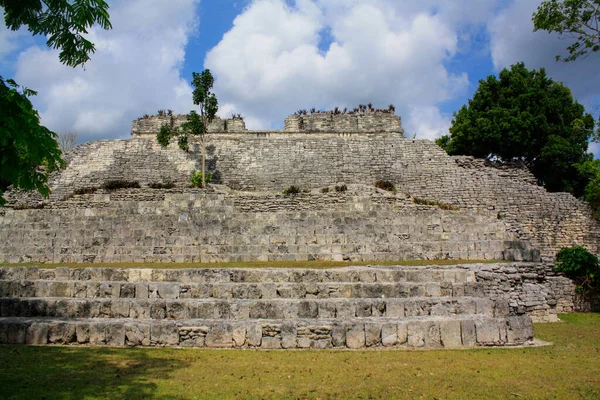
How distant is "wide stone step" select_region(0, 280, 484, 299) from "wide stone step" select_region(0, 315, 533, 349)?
1703mm

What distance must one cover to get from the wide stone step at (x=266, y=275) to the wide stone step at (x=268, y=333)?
2.40 metres

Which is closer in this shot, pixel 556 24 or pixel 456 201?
pixel 556 24

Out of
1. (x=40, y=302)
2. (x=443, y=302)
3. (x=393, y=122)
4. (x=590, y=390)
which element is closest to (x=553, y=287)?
(x=443, y=302)

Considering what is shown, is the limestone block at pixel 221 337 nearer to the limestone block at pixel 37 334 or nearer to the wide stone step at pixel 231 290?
the wide stone step at pixel 231 290

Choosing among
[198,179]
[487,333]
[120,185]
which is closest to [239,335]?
[487,333]

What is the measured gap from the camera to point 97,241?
1553 cm

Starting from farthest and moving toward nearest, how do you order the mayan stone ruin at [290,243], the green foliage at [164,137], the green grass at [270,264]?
the green foliage at [164,137] → the green grass at [270,264] → the mayan stone ruin at [290,243]

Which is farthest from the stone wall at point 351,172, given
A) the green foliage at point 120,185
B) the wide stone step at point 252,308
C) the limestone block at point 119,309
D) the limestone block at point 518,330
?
the limestone block at point 119,309

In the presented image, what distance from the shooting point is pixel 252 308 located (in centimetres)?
924

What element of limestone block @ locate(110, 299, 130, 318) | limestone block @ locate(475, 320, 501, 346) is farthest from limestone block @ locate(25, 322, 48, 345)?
limestone block @ locate(475, 320, 501, 346)

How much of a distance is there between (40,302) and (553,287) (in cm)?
1296

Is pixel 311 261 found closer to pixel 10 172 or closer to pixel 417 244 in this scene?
pixel 417 244

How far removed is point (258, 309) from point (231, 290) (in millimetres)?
1229

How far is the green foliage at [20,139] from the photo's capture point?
184 inches
